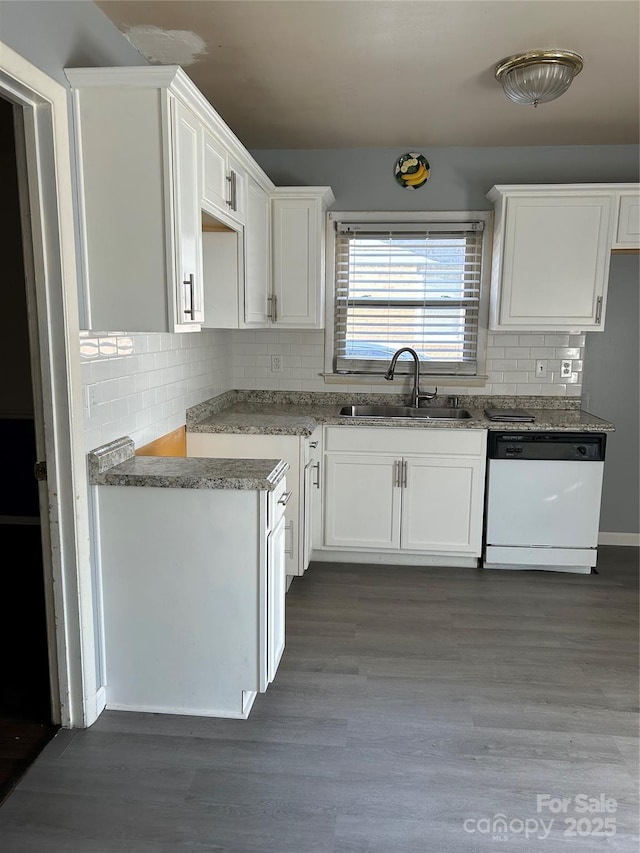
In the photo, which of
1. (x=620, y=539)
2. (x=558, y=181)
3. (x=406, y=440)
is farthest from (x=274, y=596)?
(x=558, y=181)

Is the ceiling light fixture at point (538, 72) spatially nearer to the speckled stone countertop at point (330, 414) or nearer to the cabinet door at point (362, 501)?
the speckled stone countertop at point (330, 414)

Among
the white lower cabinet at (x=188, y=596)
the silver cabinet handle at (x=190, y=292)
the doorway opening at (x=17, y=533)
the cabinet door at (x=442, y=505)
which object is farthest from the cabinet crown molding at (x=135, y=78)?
the cabinet door at (x=442, y=505)

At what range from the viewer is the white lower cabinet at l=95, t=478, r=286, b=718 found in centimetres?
222

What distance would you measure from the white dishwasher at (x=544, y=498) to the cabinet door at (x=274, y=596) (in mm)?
1661

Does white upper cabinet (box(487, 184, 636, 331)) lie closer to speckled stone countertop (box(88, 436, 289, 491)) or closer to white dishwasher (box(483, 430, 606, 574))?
white dishwasher (box(483, 430, 606, 574))

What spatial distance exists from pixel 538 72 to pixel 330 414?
2.02 metres

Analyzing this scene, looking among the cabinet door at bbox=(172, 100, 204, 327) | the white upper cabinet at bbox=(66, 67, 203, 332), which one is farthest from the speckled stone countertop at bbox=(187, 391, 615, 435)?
the white upper cabinet at bbox=(66, 67, 203, 332)

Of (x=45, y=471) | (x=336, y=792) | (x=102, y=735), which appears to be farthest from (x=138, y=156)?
(x=336, y=792)

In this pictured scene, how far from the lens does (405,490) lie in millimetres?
3658

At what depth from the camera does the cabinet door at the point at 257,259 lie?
3197 mm

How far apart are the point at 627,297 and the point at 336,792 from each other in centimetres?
345

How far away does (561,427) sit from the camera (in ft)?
11.6

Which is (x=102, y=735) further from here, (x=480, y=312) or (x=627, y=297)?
(x=627, y=297)

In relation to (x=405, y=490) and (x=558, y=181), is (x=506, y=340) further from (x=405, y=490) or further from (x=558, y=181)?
(x=405, y=490)
